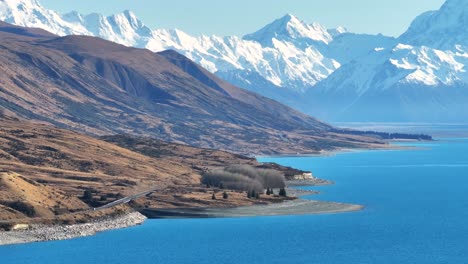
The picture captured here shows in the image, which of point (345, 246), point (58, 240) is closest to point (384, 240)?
point (345, 246)

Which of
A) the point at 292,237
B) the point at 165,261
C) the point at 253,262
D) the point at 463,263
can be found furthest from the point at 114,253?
the point at 463,263

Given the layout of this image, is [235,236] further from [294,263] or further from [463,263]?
[463,263]

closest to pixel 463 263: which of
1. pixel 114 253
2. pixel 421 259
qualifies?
pixel 421 259

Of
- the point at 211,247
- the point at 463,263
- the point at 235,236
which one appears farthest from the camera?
the point at 235,236

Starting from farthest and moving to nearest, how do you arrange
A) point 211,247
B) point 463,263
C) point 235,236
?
point 235,236 → point 211,247 → point 463,263

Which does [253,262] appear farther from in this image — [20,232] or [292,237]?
[20,232]

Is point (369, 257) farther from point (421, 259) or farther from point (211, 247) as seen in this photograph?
point (211, 247)

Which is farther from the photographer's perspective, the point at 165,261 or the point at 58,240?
the point at 58,240
